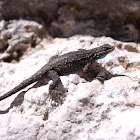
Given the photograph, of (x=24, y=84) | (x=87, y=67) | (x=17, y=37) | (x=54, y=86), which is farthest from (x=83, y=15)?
(x=24, y=84)

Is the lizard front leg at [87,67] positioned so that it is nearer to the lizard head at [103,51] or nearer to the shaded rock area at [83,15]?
the lizard head at [103,51]

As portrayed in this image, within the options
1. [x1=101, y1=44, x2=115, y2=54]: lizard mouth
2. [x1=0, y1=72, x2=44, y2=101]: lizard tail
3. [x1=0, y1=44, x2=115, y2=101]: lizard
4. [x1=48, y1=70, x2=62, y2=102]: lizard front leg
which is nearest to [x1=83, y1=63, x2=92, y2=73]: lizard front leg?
[x1=0, y1=44, x2=115, y2=101]: lizard

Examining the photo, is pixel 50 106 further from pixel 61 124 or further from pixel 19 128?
pixel 19 128

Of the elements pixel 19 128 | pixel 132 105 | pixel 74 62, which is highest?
pixel 74 62

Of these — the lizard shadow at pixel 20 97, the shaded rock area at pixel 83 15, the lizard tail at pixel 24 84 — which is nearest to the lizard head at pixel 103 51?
the lizard shadow at pixel 20 97

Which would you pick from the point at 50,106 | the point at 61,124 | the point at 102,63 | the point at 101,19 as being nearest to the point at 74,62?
the point at 102,63

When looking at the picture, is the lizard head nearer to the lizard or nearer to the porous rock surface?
the lizard
